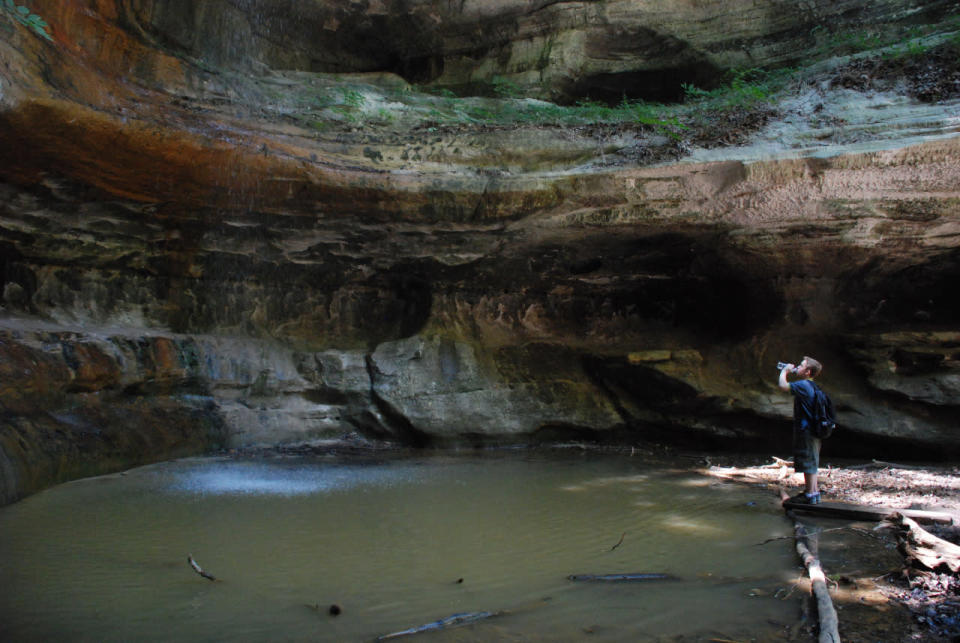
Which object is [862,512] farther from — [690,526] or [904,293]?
[904,293]

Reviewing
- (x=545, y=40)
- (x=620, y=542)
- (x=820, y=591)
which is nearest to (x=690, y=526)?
(x=620, y=542)

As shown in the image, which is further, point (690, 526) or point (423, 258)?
point (423, 258)

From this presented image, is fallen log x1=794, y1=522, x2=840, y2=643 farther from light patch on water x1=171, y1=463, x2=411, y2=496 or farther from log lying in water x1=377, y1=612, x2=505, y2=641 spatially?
light patch on water x1=171, y1=463, x2=411, y2=496

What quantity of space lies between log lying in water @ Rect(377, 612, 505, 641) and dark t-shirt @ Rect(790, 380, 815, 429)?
3040 mm

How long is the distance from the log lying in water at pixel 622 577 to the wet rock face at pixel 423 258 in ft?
15.2

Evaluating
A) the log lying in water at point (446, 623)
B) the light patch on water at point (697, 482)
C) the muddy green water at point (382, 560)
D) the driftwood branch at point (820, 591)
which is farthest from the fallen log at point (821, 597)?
the light patch on water at point (697, 482)

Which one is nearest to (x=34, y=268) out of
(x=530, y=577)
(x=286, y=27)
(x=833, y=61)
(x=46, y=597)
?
(x=286, y=27)

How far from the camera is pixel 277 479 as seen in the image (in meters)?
5.37

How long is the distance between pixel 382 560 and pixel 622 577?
3.99ft

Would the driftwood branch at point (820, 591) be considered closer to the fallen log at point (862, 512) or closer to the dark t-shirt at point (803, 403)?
the fallen log at point (862, 512)

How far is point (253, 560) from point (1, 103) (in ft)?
15.6

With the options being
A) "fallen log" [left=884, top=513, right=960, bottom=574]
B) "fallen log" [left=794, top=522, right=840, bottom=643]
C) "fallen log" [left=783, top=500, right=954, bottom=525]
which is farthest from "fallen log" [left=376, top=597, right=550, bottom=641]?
"fallen log" [left=783, top=500, right=954, bottom=525]

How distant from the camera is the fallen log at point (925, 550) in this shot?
106 inches

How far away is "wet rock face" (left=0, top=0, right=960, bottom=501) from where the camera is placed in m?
6.16
